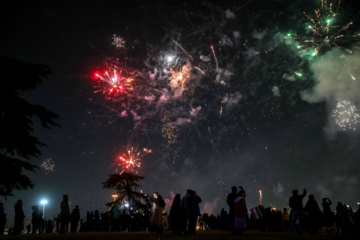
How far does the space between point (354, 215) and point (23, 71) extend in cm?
1766

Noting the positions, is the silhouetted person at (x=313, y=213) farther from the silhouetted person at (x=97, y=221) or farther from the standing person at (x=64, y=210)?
the silhouetted person at (x=97, y=221)

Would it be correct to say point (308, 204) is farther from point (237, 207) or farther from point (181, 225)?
point (181, 225)

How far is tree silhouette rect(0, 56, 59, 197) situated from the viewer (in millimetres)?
7457

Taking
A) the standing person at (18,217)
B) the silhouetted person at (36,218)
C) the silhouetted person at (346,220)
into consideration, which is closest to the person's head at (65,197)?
the standing person at (18,217)

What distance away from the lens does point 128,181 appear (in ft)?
67.5

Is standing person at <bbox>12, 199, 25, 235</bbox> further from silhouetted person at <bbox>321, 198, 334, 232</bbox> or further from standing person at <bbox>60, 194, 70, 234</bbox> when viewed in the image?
silhouetted person at <bbox>321, 198, 334, 232</bbox>

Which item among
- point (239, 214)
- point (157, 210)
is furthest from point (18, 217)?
point (239, 214)

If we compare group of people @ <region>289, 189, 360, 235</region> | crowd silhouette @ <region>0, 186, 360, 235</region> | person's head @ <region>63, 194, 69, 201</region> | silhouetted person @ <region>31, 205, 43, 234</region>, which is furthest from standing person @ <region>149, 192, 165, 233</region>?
silhouetted person @ <region>31, 205, 43, 234</region>

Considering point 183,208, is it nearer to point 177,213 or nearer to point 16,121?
point 177,213

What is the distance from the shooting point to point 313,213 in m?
12.3

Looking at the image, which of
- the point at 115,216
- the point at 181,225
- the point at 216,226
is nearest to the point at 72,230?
the point at 115,216

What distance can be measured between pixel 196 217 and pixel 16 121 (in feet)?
25.1

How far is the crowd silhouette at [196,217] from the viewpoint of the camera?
1180cm

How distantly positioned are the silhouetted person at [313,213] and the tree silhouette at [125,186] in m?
11.3
